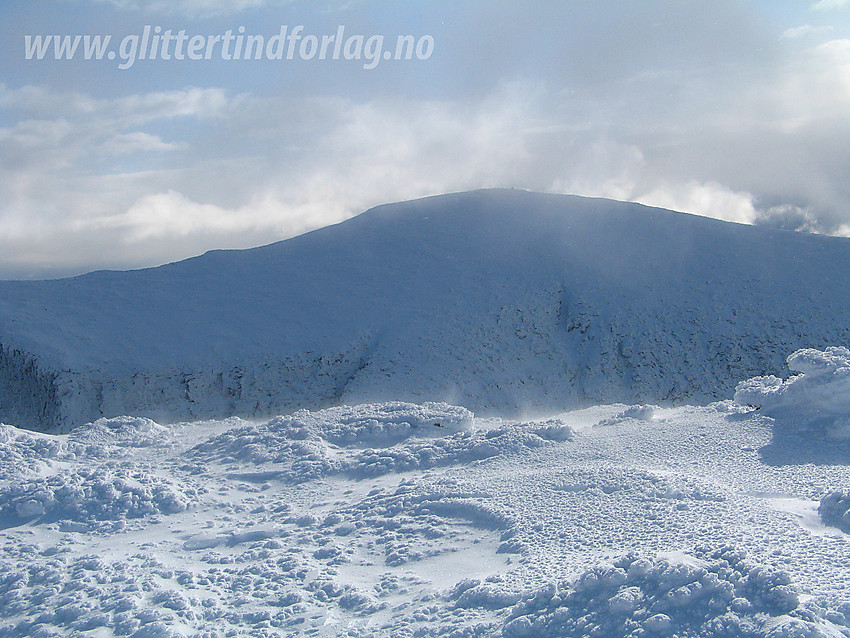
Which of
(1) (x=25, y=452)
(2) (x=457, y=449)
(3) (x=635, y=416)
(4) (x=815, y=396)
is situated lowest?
(2) (x=457, y=449)

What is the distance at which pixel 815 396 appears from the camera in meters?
6.88

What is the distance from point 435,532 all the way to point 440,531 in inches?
1.6

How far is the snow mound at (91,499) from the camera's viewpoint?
18.9 ft

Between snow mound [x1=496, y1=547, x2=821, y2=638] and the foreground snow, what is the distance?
0.03ft

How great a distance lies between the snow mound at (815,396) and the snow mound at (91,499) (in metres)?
6.03

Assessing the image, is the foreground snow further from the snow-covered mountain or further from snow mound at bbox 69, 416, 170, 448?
the snow-covered mountain

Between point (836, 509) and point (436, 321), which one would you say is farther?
point (436, 321)

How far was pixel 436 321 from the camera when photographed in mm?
17797

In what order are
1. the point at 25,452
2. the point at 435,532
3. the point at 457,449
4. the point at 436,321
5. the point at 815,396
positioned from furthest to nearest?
the point at 436,321, the point at 25,452, the point at 457,449, the point at 815,396, the point at 435,532

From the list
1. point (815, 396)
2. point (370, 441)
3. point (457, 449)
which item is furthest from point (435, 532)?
point (815, 396)

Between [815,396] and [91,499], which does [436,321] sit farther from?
[91,499]

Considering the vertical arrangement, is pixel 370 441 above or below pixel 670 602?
above

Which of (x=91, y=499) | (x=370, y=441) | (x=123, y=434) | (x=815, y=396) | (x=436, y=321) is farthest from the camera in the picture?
(x=436, y=321)

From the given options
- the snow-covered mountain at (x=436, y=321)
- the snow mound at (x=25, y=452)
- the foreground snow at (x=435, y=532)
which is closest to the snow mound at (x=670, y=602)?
the foreground snow at (x=435, y=532)
